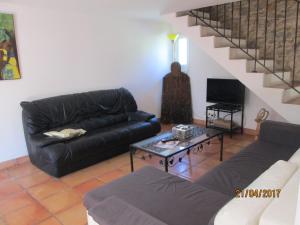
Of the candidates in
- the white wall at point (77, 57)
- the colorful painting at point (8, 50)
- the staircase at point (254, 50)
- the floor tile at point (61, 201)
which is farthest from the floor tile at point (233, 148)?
the colorful painting at point (8, 50)

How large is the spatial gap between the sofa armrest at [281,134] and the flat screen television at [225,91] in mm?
1548

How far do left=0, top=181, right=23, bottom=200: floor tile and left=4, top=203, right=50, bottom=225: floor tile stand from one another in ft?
1.44

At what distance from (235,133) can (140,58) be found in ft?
7.75

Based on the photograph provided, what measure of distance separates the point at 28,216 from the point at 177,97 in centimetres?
377

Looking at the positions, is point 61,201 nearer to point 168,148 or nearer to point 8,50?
point 168,148

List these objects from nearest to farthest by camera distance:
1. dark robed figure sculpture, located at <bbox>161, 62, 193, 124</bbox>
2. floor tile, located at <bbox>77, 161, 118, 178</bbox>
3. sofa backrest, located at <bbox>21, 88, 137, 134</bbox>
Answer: floor tile, located at <bbox>77, 161, 118, 178</bbox>
sofa backrest, located at <bbox>21, 88, 137, 134</bbox>
dark robed figure sculpture, located at <bbox>161, 62, 193, 124</bbox>

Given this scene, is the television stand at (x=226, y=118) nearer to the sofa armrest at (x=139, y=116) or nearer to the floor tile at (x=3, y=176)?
the sofa armrest at (x=139, y=116)

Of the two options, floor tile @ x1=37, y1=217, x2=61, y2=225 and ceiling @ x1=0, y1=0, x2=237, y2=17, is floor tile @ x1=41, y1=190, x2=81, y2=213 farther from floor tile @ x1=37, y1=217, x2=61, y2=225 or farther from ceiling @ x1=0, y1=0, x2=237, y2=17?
ceiling @ x1=0, y1=0, x2=237, y2=17

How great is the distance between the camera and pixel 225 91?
15.5ft

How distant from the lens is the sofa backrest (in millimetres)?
3462

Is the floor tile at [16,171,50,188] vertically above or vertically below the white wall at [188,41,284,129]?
below

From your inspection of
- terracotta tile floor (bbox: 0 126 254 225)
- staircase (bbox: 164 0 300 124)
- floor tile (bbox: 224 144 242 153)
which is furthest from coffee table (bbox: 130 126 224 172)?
staircase (bbox: 164 0 300 124)

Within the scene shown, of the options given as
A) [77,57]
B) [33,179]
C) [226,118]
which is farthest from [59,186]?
[226,118]

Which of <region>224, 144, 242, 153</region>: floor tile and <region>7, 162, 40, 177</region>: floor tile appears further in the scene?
<region>224, 144, 242, 153</region>: floor tile
